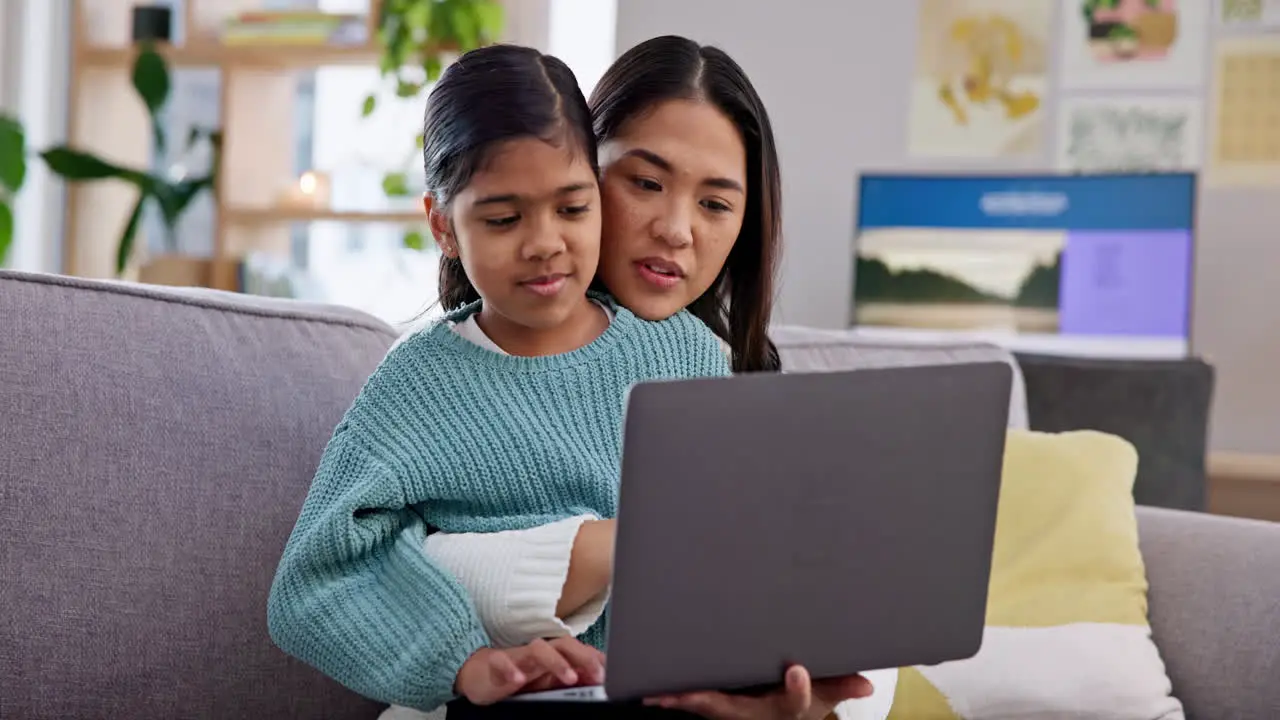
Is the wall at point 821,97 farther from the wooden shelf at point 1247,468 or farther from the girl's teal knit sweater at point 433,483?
the girl's teal knit sweater at point 433,483

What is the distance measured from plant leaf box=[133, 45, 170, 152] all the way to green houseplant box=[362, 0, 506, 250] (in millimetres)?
669

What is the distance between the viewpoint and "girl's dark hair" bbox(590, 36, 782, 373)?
4.52 feet

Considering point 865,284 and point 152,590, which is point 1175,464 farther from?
point 152,590

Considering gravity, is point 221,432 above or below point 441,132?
below

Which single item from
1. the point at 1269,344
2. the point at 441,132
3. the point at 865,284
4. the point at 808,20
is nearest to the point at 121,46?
the point at 808,20

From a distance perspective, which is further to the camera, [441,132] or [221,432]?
[221,432]

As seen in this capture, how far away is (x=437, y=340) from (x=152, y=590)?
1.13 feet

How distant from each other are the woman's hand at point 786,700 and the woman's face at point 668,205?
0.40 m

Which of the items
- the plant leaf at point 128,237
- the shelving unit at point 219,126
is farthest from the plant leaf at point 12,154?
the shelving unit at point 219,126

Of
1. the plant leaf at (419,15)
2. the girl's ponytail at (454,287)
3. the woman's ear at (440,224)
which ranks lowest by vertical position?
the girl's ponytail at (454,287)

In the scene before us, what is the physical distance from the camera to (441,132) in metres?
1.21

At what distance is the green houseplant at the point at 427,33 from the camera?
386 centimetres

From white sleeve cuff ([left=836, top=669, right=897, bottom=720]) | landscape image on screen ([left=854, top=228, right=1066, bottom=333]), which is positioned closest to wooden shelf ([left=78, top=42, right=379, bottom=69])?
landscape image on screen ([left=854, top=228, right=1066, bottom=333])

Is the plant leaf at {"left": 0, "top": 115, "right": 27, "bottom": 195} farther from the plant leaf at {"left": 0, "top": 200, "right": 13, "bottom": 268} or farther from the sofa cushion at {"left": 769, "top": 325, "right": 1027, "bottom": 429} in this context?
the sofa cushion at {"left": 769, "top": 325, "right": 1027, "bottom": 429}
